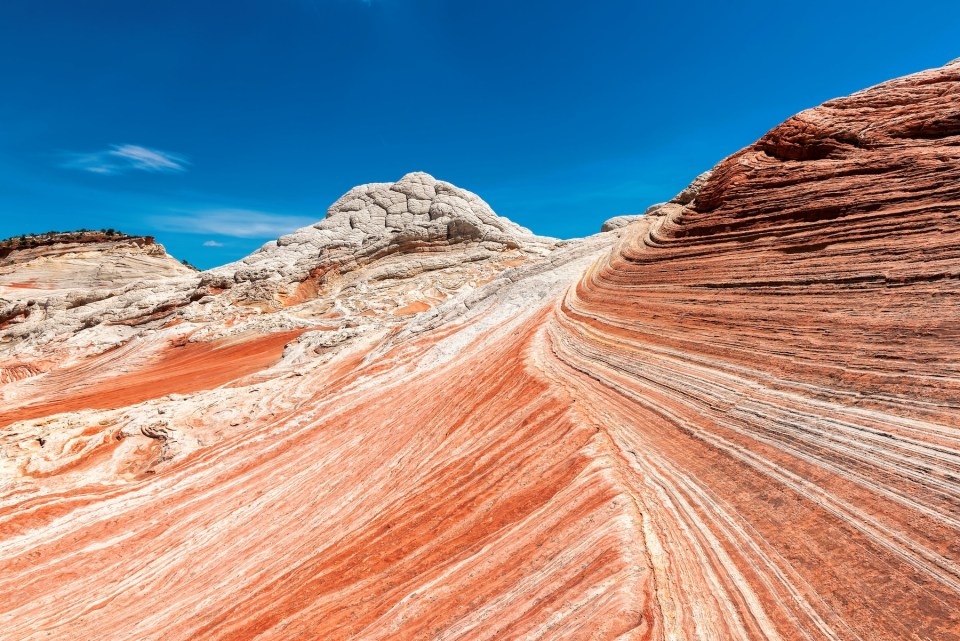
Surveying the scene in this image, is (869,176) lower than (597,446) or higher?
higher

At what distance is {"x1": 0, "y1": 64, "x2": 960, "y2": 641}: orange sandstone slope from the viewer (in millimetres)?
3273

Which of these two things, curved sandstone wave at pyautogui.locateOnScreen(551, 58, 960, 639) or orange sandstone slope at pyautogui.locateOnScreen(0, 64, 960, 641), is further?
orange sandstone slope at pyautogui.locateOnScreen(0, 64, 960, 641)

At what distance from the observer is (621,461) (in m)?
4.74

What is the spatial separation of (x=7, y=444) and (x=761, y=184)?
17448 mm

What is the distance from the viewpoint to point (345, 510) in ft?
21.4

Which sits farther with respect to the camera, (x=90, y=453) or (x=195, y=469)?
(x=90, y=453)

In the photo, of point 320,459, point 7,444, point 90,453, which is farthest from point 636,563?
point 7,444

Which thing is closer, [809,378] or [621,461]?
[621,461]

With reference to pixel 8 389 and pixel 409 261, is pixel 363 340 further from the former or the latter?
pixel 8 389

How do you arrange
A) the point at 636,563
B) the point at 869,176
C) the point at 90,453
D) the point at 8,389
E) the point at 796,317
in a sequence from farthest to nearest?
the point at 8,389, the point at 90,453, the point at 869,176, the point at 796,317, the point at 636,563

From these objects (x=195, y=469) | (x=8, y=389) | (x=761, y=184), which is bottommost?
(x=195, y=469)

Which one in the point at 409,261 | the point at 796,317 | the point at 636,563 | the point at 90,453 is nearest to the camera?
the point at 636,563

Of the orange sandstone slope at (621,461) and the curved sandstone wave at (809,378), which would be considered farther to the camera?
the orange sandstone slope at (621,461)

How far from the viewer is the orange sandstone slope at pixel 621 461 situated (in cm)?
327
